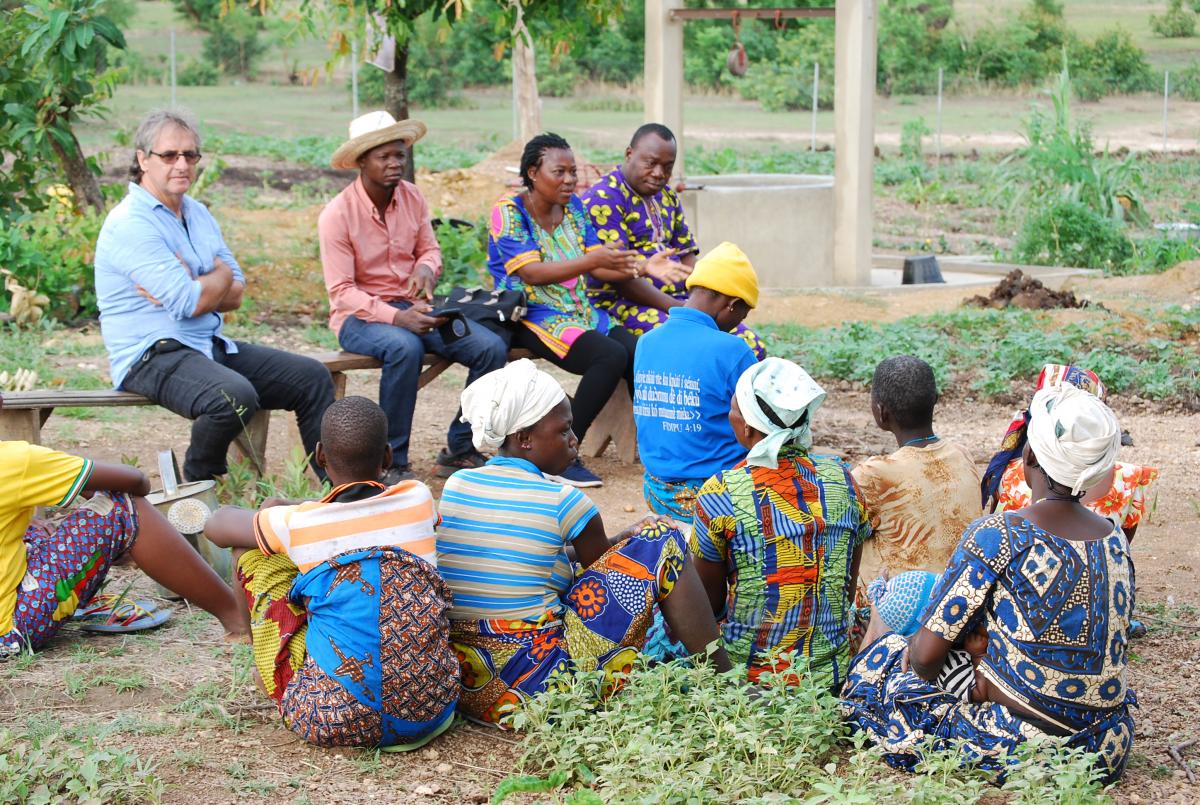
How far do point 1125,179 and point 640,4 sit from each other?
774 inches

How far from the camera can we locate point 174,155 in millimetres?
5473

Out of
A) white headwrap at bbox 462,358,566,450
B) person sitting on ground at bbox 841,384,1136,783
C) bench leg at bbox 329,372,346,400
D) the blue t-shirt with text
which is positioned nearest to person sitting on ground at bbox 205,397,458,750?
white headwrap at bbox 462,358,566,450

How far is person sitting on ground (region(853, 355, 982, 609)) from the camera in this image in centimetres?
395

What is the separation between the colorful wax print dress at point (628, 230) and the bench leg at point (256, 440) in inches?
71.7

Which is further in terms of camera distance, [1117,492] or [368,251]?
[368,251]

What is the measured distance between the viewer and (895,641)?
3598 mm

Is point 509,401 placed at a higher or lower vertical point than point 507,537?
higher

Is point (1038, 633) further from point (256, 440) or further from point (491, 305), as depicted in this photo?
point (491, 305)

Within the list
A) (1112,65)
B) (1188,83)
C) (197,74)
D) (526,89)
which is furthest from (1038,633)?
(197,74)

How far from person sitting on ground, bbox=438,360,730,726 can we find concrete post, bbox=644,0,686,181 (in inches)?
361

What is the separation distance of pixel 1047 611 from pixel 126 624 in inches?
113

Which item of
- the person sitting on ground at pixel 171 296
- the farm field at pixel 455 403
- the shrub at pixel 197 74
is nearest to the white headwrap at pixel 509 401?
the farm field at pixel 455 403

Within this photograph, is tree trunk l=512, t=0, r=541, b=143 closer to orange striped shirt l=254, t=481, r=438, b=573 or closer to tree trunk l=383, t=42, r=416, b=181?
tree trunk l=383, t=42, r=416, b=181

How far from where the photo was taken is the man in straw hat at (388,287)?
20.4 ft
